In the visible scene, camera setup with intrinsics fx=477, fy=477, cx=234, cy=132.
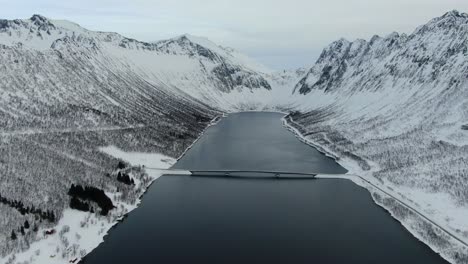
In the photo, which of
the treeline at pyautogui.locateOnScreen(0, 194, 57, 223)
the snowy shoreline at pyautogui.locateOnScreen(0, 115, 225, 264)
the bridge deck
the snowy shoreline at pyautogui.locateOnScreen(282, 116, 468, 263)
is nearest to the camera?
the snowy shoreline at pyautogui.locateOnScreen(0, 115, 225, 264)

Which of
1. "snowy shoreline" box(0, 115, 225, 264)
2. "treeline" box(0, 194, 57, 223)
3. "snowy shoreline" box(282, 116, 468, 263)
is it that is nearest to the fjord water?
"snowy shoreline" box(282, 116, 468, 263)

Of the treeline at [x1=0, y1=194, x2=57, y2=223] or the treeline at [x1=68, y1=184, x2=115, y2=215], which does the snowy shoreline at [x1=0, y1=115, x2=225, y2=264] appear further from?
the treeline at [x1=0, y1=194, x2=57, y2=223]

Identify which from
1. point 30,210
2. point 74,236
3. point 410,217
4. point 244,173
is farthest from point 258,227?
point 244,173

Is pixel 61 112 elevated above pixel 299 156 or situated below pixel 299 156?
above

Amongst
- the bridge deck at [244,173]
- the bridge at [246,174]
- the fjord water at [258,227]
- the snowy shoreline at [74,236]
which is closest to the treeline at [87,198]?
the snowy shoreline at [74,236]

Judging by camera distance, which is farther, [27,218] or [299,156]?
[299,156]

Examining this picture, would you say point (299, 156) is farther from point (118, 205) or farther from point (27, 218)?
point (27, 218)

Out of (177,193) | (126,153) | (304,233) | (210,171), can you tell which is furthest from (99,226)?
(126,153)

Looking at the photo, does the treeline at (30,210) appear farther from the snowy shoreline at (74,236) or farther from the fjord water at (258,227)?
the fjord water at (258,227)
